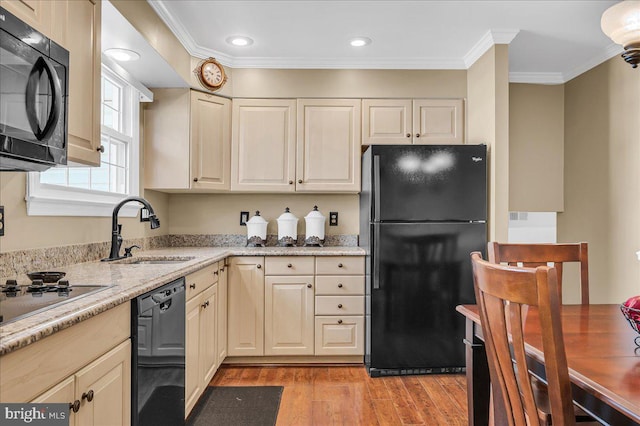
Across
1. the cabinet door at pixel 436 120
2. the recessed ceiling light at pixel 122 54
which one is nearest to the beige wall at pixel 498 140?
the cabinet door at pixel 436 120

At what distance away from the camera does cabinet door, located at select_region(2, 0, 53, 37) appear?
1.35 m

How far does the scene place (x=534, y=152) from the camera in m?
3.96

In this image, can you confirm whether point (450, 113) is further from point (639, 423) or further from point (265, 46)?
point (639, 423)

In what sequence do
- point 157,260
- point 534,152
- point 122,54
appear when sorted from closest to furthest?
point 122,54 → point 157,260 → point 534,152

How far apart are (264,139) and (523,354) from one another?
9.58 feet

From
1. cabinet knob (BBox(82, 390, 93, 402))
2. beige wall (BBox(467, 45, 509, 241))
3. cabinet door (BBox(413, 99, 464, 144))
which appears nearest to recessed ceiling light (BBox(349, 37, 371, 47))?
cabinet door (BBox(413, 99, 464, 144))

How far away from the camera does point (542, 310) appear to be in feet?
2.96

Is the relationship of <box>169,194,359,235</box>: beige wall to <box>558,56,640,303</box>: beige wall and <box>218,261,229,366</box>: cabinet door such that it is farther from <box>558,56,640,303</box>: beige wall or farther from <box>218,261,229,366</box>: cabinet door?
<box>558,56,640,303</box>: beige wall

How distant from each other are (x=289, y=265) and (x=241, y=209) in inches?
34.1

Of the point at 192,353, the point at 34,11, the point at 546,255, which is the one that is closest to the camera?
the point at 34,11

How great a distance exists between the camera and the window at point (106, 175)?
2068 mm

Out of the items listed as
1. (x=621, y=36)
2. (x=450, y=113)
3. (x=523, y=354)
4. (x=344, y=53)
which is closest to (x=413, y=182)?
(x=450, y=113)

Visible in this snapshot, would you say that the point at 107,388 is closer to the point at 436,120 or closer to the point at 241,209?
the point at 241,209

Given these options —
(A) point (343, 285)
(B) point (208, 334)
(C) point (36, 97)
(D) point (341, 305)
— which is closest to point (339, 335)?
(D) point (341, 305)
